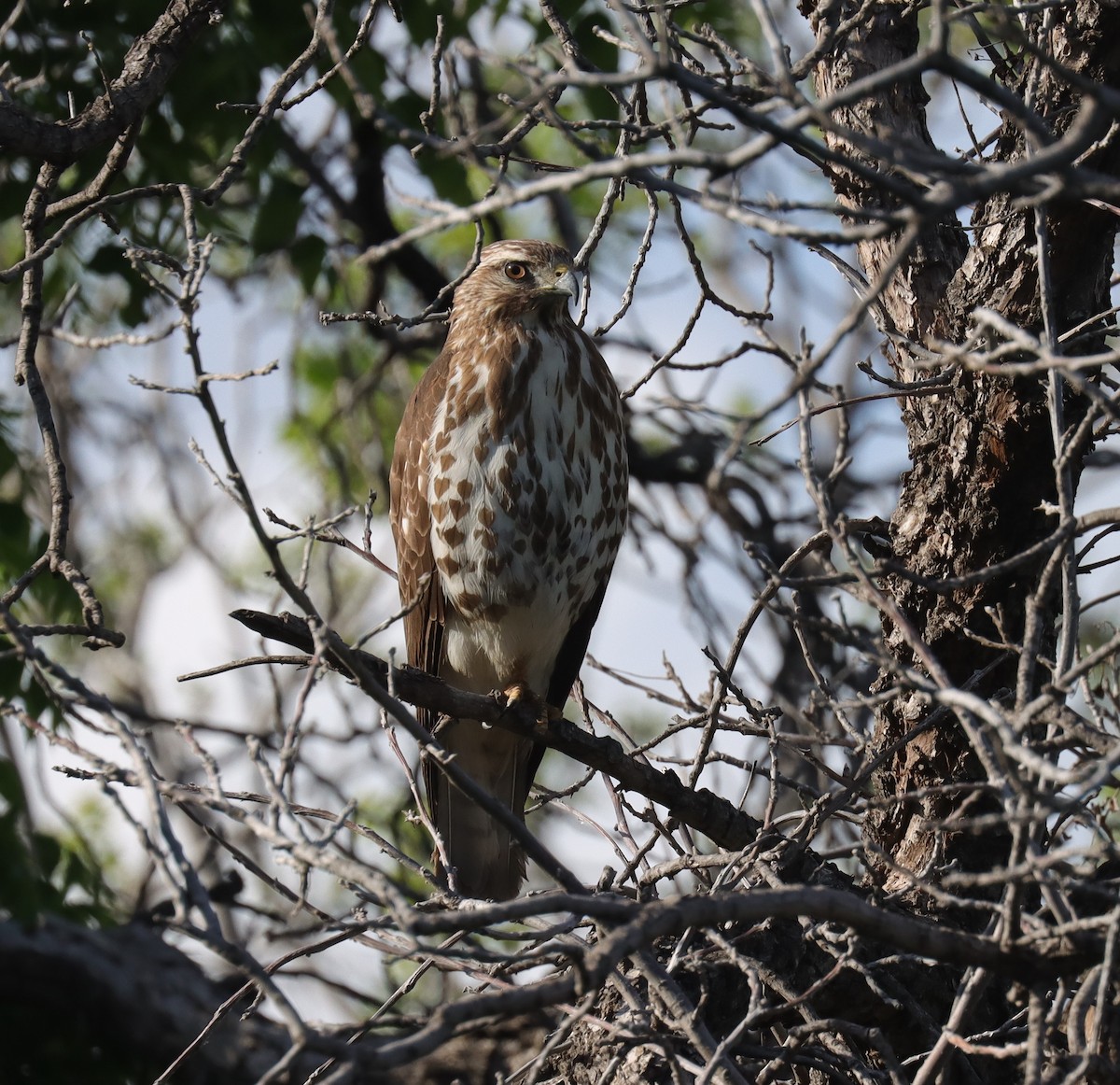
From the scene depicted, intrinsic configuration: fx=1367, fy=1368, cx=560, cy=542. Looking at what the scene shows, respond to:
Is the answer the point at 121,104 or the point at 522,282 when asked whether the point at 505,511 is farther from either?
the point at 121,104

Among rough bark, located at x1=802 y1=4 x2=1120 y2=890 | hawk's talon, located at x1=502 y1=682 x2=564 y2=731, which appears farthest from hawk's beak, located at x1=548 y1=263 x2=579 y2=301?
hawk's talon, located at x1=502 y1=682 x2=564 y2=731

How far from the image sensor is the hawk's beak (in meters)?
4.70

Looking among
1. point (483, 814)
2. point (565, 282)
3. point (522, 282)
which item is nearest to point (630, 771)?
point (483, 814)

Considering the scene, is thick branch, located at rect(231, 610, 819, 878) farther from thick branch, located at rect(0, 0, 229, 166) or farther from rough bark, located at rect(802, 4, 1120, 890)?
thick branch, located at rect(0, 0, 229, 166)

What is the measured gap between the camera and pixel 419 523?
4.70 meters

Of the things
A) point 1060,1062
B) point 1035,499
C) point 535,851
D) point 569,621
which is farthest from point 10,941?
point 569,621

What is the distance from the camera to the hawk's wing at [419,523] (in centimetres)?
469

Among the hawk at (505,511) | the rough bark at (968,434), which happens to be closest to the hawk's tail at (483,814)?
the hawk at (505,511)

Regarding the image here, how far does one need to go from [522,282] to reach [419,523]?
3.18 feet

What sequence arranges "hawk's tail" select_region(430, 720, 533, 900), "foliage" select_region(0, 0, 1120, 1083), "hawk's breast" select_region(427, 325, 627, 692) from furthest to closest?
"hawk's tail" select_region(430, 720, 533, 900), "hawk's breast" select_region(427, 325, 627, 692), "foliage" select_region(0, 0, 1120, 1083)

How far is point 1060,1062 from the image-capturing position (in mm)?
2684

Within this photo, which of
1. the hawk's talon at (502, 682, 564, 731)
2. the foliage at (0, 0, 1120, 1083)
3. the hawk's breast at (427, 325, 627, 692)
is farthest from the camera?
the hawk's breast at (427, 325, 627, 692)

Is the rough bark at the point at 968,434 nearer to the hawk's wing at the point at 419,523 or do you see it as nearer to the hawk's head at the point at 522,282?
the hawk's head at the point at 522,282

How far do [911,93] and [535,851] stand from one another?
253 centimetres
